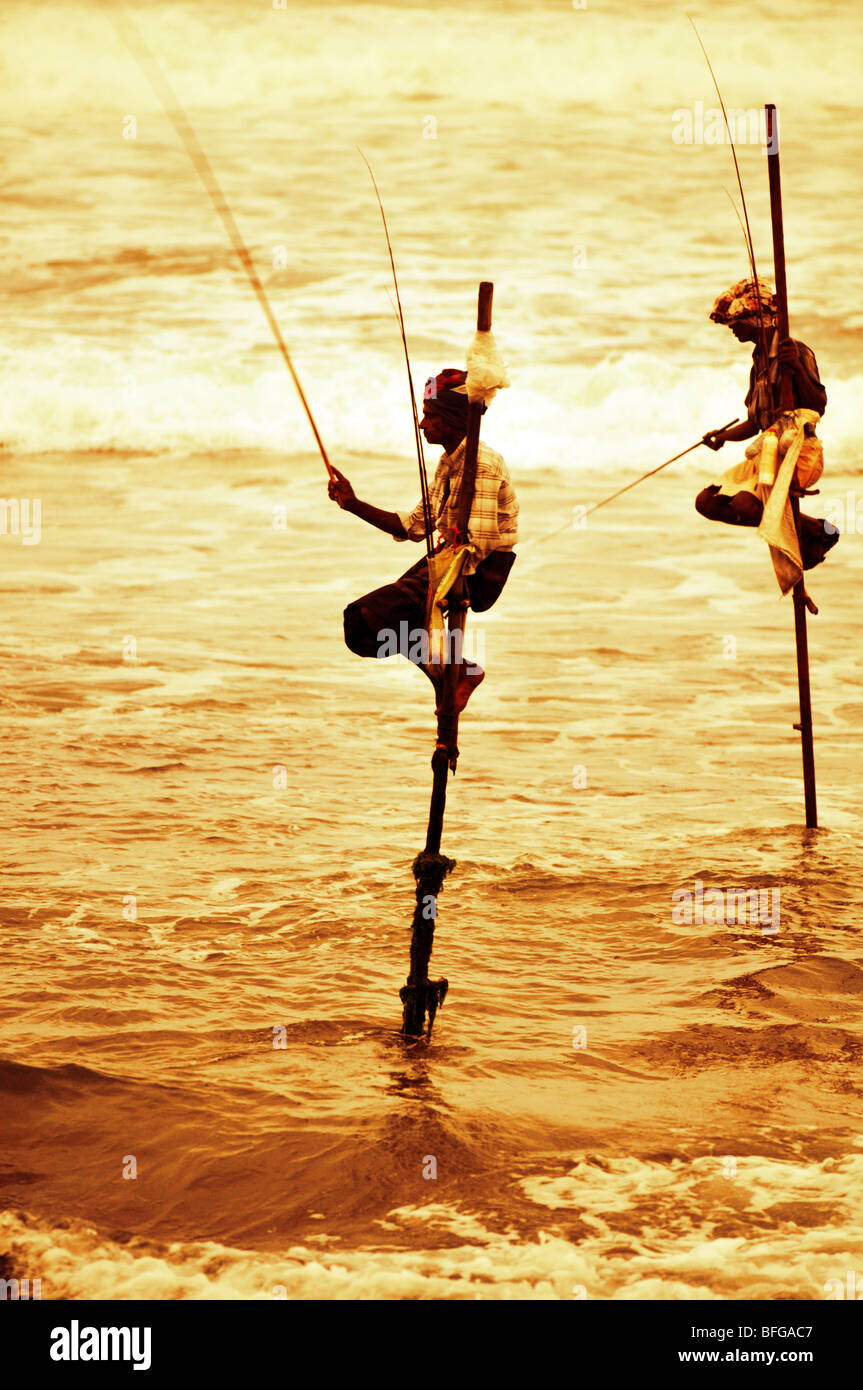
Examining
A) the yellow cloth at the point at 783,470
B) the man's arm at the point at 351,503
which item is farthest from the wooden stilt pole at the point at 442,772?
the yellow cloth at the point at 783,470

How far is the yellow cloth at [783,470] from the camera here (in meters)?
6.29

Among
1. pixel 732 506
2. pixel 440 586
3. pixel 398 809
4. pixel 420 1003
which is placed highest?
pixel 732 506

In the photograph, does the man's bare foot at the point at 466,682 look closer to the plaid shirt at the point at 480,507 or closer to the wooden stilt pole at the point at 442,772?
the wooden stilt pole at the point at 442,772

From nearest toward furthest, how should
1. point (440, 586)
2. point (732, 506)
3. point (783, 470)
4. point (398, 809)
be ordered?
point (440, 586)
point (783, 470)
point (732, 506)
point (398, 809)

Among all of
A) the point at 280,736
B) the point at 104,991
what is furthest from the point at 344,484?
the point at 280,736

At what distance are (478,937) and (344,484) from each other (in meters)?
2.11

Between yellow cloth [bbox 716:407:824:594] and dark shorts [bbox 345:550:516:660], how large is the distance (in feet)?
6.04

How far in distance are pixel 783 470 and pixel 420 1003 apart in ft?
8.68

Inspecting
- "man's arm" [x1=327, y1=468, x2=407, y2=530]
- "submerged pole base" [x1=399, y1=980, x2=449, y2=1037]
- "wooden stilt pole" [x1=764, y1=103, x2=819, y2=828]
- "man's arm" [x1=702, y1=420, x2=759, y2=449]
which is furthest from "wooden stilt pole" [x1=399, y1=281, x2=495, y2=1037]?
"wooden stilt pole" [x1=764, y1=103, x2=819, y2=828]

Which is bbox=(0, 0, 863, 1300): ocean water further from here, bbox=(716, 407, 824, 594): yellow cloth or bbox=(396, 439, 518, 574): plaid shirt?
bbox=(396, 439, 518, 574): plaid shirt

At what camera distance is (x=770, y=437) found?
249 inches

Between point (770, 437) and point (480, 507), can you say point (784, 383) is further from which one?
point (480, 507)

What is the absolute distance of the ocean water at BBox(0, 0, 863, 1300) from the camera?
419 centimetres

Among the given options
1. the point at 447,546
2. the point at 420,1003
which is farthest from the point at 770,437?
the point at 420,1003
